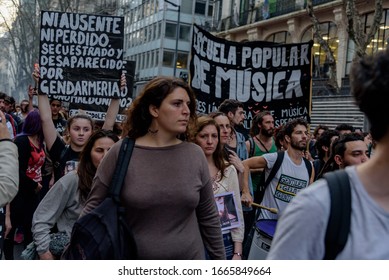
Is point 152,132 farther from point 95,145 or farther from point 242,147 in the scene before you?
point 242,147

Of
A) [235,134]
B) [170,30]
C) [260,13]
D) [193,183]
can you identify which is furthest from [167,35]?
[193,183]

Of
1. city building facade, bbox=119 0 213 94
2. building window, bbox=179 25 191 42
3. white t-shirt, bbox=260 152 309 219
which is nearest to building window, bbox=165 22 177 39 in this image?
city building facade, bbox=119 0 213 94

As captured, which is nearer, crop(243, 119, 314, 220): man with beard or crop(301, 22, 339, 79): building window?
crop(243, 119, 314, 220): man with beard

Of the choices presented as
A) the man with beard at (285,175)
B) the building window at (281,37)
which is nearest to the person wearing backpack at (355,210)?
the man with beard at (285,175)

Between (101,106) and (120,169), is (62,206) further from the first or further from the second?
(101,106)

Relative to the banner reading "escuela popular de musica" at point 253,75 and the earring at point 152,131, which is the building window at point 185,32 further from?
the earring at point 152,131

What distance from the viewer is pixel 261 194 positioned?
527 centimetres

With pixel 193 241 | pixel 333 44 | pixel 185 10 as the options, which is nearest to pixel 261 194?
pixel 193 241

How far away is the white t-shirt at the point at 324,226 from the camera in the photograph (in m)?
1.64

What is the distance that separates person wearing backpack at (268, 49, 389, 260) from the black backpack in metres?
1.08

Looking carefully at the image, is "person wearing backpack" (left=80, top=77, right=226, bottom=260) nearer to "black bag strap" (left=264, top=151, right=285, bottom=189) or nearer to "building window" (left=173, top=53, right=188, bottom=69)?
"black bag strap" (left=264, top=151, right=285, bottom=189)

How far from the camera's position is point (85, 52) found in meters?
8.02

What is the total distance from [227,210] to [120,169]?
5.49 ft

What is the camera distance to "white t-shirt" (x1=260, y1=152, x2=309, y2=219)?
507 cm
